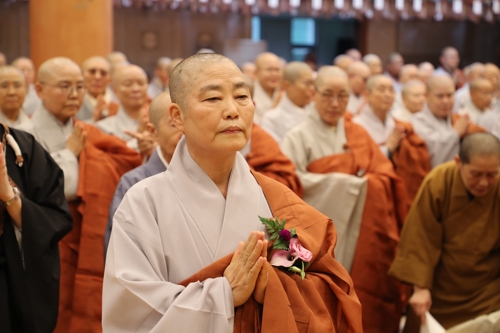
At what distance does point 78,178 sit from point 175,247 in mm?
2311

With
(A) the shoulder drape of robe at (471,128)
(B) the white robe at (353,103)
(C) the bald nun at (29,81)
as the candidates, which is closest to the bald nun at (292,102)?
(A) the shoulder drape of robe at (471,128)

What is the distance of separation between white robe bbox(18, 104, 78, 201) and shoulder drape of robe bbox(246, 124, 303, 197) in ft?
4.00

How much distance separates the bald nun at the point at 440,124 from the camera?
6.39 metres

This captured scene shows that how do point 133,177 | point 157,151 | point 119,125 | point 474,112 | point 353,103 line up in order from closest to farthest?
point 133,177 < point 157,151 < point 119,125 < point 474,112 < point 353,103

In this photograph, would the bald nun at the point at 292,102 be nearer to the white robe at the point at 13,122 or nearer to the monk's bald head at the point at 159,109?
the white robe at the point at 13,122

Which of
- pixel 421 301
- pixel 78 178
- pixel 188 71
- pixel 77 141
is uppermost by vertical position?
pixel 188 71

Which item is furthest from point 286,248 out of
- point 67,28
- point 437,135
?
point 67,28

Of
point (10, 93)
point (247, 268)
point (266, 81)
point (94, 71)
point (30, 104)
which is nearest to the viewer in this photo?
point (247, 268)

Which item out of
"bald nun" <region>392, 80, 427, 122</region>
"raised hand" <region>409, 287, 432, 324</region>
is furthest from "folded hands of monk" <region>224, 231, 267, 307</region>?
"bald nun" <region>392, 80, 427, 122</region>

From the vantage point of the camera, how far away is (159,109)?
12.4 feet

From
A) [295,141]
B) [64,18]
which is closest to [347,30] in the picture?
[64,18]

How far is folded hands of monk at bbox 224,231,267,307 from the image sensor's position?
2.10 metres

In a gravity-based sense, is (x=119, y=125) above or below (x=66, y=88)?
below

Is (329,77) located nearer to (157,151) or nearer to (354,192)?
(354,192)
